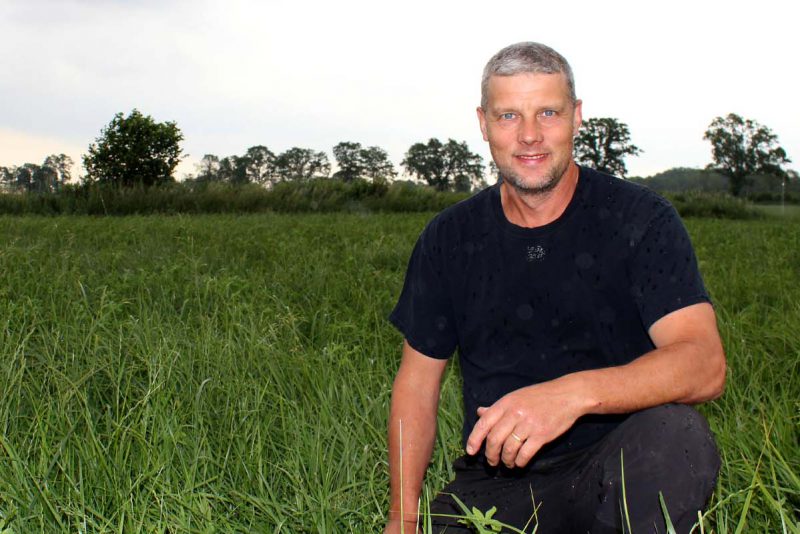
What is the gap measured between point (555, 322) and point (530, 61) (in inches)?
29.4

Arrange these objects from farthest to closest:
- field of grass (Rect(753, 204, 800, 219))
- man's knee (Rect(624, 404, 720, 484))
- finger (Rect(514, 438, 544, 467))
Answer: field of grass (Rect(753, 204, 800, 219)) < man's knee (Rect(624, 404, 720, 484)) < finger (Rect(514, 438, 544, 467))

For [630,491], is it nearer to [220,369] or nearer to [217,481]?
[217,481]

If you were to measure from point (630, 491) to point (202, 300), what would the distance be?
11.8 feet

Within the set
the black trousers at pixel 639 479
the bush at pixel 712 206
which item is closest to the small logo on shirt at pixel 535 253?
the black trousers at pixel 639 479

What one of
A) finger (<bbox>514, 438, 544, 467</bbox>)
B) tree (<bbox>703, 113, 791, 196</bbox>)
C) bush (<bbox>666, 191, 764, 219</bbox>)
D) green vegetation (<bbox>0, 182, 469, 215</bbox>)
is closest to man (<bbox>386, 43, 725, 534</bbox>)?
finger (<bbox>514, 438, 544, 467</bbox>)

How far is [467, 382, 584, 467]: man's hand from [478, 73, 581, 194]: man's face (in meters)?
0.79

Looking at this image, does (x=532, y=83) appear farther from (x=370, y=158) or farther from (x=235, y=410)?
(x=370, y=158)

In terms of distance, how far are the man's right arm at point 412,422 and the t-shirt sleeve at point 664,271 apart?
2.15ft

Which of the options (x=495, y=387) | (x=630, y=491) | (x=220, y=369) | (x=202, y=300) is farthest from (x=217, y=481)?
(x=202, y=300)

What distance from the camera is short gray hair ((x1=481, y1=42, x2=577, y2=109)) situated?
6.94 ft

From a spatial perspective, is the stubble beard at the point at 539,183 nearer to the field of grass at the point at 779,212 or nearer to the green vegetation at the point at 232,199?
the green vegetation at the point at 232,199

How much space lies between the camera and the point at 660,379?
1.67 metres

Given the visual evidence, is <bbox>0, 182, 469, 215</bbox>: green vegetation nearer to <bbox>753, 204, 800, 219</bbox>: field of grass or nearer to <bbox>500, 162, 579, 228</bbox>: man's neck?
<bbox>753, 204, 800, 219</bbox>: field of grass

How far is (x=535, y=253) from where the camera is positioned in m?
2.16
